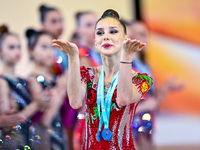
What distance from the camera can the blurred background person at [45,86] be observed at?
9.36 feet

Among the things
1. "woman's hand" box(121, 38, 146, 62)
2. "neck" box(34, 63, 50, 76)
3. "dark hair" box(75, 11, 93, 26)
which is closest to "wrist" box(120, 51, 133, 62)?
"woman's hand" box(121, 38, 146, 62)

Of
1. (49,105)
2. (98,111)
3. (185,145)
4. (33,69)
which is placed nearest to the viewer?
(98,111)

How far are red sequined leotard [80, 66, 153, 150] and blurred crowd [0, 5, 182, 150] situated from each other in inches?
35.7

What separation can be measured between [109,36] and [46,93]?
1771mm

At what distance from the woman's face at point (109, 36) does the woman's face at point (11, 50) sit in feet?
6.17

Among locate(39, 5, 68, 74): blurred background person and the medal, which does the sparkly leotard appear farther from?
the medal

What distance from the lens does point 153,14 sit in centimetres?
406

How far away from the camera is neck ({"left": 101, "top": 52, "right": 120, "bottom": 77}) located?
152 cm

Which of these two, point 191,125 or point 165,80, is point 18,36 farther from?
point 191,125

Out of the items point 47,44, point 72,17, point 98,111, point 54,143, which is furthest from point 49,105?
point 98,111

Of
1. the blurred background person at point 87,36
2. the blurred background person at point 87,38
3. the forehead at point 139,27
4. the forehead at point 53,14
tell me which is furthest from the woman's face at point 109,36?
the forehead at point 139,27

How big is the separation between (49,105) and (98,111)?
1691mm

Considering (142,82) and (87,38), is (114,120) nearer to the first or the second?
(142,82)

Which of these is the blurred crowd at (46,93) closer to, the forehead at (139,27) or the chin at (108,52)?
the forehead at (139,27)
